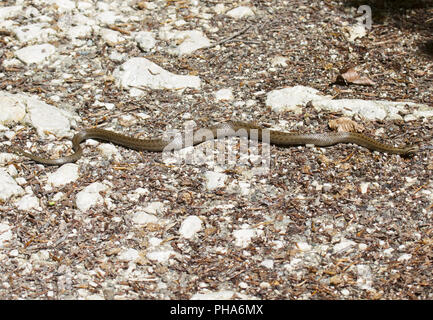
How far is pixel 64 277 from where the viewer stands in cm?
540

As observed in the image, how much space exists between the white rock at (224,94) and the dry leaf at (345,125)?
5.10ft

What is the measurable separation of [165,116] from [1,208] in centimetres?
263

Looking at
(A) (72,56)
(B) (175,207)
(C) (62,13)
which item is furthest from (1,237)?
(C) (62,13)

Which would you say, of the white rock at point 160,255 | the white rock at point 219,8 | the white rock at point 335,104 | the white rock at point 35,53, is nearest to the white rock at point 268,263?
the white rock at point 160,255

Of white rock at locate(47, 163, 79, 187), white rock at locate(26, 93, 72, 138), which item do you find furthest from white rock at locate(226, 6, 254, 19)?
white rock at locate(47, 163, 79, 187)

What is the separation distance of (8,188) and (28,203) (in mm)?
344

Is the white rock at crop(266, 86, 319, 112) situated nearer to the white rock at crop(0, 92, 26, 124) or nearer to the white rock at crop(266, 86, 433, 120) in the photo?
the white rock at crop(266, 86, 433, 120)

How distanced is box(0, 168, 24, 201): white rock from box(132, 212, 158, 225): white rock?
146cm

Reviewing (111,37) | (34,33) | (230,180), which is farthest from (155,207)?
(34,33)

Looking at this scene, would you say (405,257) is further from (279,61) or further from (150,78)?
(150,78)

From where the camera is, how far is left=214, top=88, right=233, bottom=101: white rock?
26.2 ft
